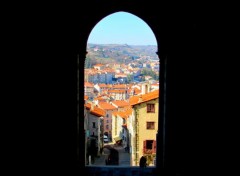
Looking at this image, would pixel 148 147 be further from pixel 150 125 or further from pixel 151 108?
pixel 151 108

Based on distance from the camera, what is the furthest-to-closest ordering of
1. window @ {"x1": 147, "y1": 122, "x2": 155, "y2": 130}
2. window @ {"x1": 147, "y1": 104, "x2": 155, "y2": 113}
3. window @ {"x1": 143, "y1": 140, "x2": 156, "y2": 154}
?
window @ {"x1": 147, "y1": 122, "x2": 155, "y2": 130} → window @ {"x1": 143, "y1": 140, "x2": 156, "y2": 154} → window @ {"x1": 147, "y1": 104, "x2": 155, "y2": 113}


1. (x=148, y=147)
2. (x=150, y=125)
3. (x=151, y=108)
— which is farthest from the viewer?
(x=150, y=125)

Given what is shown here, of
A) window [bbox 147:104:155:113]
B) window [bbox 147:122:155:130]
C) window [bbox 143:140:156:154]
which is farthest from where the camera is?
window [bbox 147:122:155:130]

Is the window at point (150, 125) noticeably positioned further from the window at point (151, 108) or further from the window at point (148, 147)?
the window at point (151, 108)

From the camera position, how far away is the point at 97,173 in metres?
10.5

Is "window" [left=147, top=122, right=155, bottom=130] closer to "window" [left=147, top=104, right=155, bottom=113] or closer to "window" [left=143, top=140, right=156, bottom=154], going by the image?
"window" [left=143, top=140, right=156, bottom=154]

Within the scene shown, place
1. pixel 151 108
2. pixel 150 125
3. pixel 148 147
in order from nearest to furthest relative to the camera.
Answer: pixel 151 108, pixel 148 147, pixel 150 125

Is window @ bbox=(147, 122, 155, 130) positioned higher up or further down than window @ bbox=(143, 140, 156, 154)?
higher up

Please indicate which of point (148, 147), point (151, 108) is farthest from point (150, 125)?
point (148, 147)
